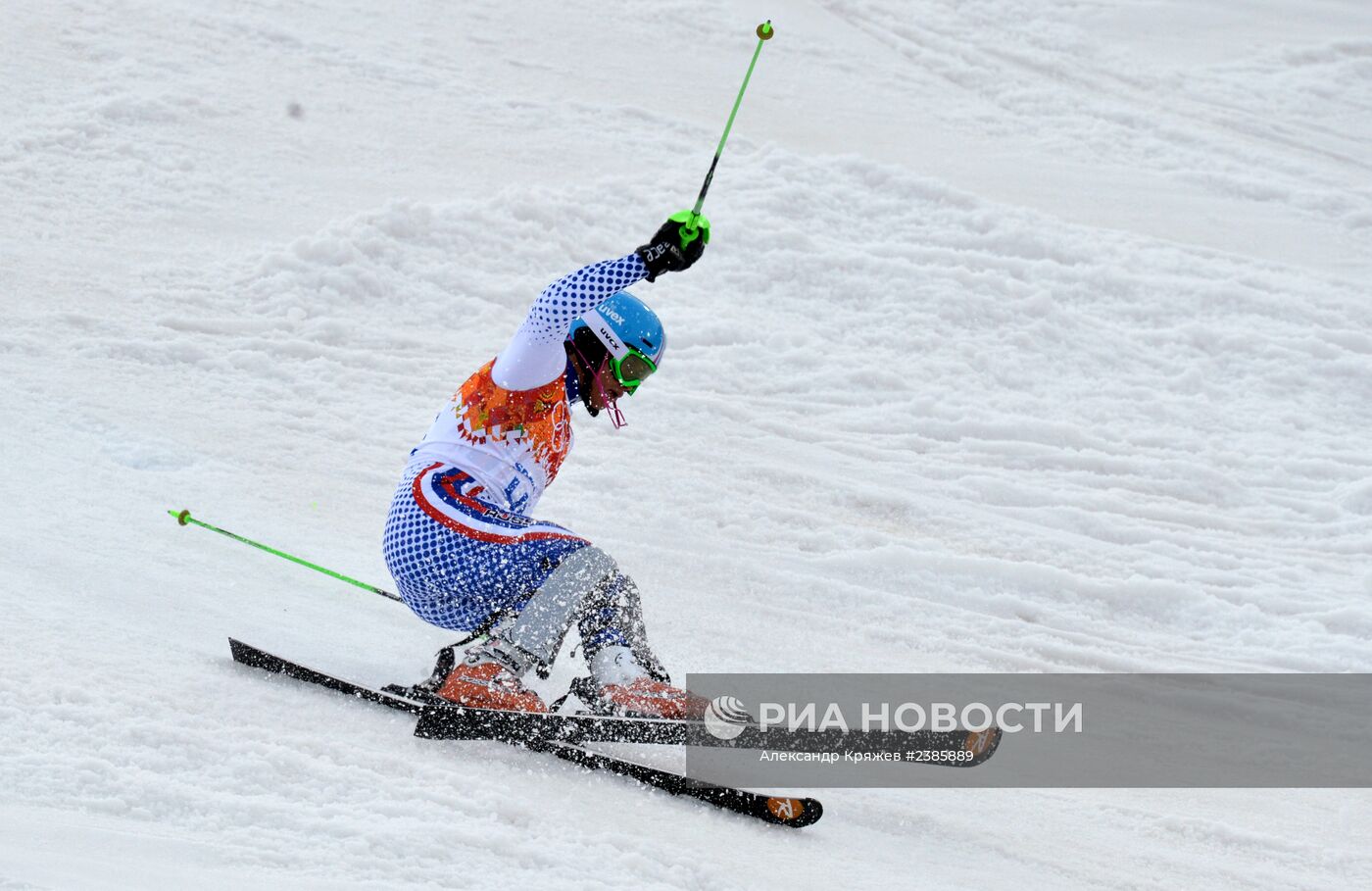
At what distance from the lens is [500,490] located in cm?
414

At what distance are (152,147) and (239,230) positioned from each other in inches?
46.6

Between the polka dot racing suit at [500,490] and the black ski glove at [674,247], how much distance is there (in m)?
0.04

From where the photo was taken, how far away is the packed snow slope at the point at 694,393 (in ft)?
12.0

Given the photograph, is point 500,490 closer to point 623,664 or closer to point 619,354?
point 619,354

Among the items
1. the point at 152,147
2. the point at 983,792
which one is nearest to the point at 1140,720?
the point at 983,792

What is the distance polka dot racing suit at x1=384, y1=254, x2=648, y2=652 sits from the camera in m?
3.93

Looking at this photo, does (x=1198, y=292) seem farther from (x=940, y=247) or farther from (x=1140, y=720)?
(x=1140, y=720)

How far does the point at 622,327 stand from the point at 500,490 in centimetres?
62

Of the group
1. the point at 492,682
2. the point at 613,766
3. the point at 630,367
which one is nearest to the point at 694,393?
the point at 630,367

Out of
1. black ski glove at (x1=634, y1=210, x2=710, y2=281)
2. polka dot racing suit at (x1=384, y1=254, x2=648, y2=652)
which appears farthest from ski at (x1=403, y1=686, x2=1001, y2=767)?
black ski glove at (x1=634, y1=210, x2=710, y2=281)

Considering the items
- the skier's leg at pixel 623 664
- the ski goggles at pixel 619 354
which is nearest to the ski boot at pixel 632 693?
the skier's leg at pixel 623 664

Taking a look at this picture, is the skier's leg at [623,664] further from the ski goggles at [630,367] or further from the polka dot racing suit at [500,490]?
the ski goggles at [630,367]

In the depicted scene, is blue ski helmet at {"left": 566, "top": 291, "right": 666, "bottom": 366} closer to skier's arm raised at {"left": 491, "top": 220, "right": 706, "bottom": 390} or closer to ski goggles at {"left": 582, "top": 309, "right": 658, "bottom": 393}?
ski goggles at {"left": 582, "top": 309, "right": 658, "bottom": 393}

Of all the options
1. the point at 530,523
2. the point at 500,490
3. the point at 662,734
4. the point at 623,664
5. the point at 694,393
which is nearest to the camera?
the point at 662,734
